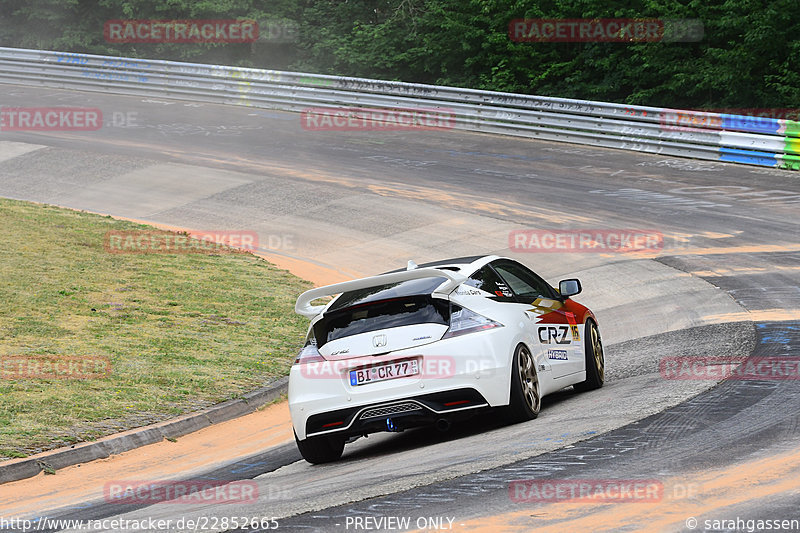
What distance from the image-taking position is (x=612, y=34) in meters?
33.2

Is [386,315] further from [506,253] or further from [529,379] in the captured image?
[506,253]

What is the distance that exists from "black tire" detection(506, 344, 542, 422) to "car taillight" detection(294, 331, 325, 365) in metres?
1.51

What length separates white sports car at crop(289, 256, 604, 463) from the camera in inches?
318

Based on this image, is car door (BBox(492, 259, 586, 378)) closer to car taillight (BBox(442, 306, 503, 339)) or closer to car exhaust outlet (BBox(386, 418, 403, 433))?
car taillight (BBox(442, 306, 503, 339))

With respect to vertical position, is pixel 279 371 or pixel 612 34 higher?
pixel 612 34

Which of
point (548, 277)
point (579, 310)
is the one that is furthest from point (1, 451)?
point (548, 277)

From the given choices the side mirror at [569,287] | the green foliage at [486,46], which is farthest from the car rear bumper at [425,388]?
the green foliage at [486,46]

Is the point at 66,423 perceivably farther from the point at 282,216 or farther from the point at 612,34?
the point at 612,34

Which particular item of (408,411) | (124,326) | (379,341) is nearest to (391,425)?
(408,411)

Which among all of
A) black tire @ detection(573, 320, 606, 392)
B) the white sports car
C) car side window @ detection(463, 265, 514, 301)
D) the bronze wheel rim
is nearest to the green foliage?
black tire @ detection(573, 320, 606, 392)

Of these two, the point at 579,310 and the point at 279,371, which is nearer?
the point at 579,310

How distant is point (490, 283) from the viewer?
29.8 ft

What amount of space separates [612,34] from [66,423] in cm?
2660

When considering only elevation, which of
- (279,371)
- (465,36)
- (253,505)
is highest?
(465,36)
